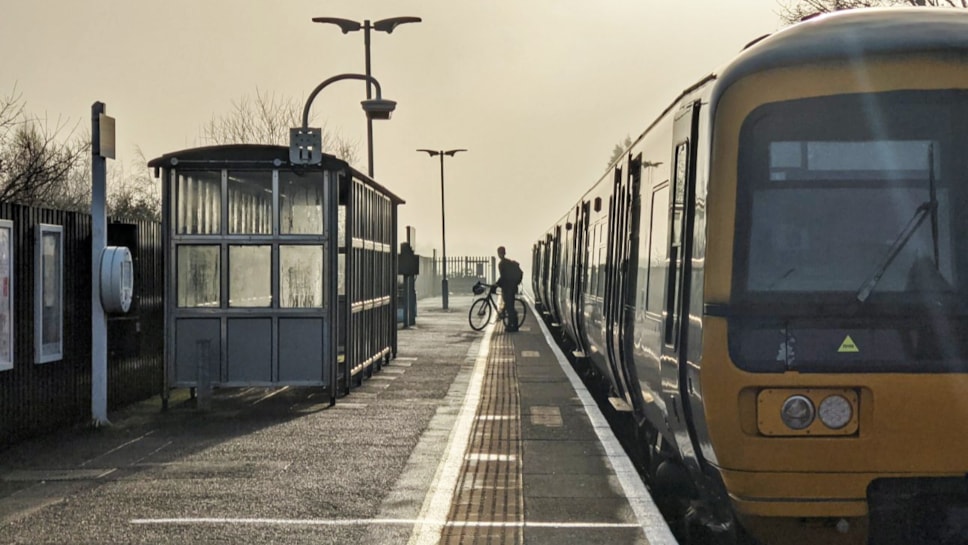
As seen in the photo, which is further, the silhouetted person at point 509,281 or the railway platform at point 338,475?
the silhouetted person at point 509,281

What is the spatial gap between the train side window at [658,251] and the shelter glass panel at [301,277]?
587 cm

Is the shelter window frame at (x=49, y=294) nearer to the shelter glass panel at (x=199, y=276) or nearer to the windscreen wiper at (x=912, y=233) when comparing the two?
the shelter glass panel at (x=199, y=276)

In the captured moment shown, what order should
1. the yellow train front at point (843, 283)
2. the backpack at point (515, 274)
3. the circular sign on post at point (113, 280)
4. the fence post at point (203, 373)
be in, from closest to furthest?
1. the yellow train front at point (843, 283)
2. the circular sign on post at point (113, 280)
3. the fence post at point (203, 373)
4. the backpack at point (515, 274)

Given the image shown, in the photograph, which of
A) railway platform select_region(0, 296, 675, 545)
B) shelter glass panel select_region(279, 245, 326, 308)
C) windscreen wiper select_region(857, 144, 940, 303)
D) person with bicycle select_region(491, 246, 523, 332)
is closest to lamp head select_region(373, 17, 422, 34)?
person with bicycle select_region(491, 246, 523, 332)

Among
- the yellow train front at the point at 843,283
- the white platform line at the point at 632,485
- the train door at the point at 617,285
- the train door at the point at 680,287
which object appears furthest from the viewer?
the train door at the point at 617,285

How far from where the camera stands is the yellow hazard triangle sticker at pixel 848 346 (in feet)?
18.6

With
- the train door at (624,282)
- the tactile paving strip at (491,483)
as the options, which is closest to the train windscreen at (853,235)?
the tactile paving strip at (491,483)

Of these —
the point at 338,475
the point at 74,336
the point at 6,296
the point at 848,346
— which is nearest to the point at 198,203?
the point at 74,336

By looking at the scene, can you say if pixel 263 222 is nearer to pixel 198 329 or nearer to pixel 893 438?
pixel 198 329

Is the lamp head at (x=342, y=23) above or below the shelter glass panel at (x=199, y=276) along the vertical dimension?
above

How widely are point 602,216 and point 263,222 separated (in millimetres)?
3871

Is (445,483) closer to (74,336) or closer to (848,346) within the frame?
(848,346)

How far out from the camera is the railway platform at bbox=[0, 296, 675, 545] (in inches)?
288

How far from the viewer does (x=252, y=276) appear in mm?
13703
